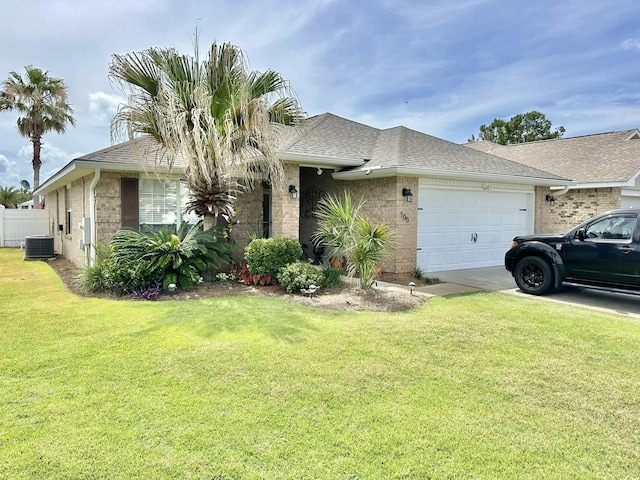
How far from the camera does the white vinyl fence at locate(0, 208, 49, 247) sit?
858 inches

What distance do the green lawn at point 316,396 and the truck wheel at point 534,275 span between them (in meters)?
2.03

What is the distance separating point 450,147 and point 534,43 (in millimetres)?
3721

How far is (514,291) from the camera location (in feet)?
30.6

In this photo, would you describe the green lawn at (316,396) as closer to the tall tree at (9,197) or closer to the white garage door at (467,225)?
the white garage door at (467,225)

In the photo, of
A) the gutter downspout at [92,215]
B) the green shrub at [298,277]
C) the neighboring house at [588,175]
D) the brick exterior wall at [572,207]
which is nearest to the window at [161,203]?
the gutter downspout at [92,215]

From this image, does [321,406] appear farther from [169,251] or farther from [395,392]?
[169,251]

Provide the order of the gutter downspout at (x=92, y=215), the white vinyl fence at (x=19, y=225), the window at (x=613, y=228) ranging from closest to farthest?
1. the window at (x=613, y=228)
2. the gutter downspout at (x=92, y=215)
3. the white vinyl fence at (x=19, y=225)

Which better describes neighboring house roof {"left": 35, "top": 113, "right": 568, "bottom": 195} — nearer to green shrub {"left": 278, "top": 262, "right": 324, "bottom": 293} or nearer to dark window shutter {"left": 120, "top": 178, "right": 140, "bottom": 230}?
dark window shutter {"left": 120, "top": 178, "right": 140, "bottom": 230}

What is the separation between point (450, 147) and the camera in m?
13.5

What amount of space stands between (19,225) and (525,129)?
4265 centimetres

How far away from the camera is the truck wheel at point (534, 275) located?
8742 millimetres

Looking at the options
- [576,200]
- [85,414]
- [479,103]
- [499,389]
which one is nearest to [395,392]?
[499,389]

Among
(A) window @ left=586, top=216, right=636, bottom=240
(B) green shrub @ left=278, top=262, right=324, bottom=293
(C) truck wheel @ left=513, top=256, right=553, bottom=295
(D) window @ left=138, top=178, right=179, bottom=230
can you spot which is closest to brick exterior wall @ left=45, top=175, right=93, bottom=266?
(D) window @ left=138, top=178, right=179, bottom=230

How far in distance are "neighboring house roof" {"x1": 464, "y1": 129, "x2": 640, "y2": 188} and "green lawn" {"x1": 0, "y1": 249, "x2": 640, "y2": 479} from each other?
10411mm
